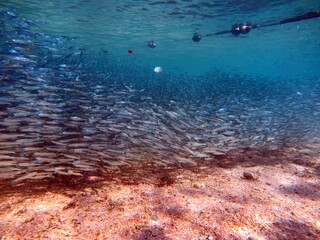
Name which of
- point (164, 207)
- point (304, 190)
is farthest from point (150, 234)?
point (304, 190)

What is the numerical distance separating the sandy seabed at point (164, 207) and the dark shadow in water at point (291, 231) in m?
0.01

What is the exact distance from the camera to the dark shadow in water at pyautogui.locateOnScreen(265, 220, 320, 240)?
2812 mm

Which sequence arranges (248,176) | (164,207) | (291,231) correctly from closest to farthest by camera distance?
(291,231)
(164,207)
(248,176)

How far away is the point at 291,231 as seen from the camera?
2.93 meters

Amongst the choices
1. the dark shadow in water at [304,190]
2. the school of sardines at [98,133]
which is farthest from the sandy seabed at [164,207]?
the school of sardines at [98,133]

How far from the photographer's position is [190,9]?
20688 mm

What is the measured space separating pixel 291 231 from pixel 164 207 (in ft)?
6.28

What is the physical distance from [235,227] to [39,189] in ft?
11.2

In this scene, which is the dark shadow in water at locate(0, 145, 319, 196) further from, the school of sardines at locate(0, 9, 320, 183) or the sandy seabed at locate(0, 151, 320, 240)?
the school of sardines at locate(0, 9, 320, 183)

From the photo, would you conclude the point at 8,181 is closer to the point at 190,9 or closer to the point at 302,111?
the point at 302,111

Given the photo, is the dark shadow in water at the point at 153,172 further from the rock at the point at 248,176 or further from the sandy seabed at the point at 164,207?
the rock at the point at 248,176

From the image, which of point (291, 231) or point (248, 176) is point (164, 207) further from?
point (248, 176)

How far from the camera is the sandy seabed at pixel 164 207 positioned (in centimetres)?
276

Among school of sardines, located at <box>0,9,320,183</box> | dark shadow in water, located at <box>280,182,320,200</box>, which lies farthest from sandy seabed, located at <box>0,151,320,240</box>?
school of sardines, located at <box>0,9,320,183</box>
